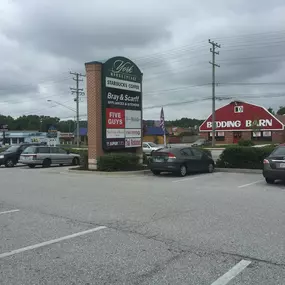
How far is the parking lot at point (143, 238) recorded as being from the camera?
4453mm

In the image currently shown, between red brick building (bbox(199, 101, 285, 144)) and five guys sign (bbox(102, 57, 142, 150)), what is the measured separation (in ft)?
152

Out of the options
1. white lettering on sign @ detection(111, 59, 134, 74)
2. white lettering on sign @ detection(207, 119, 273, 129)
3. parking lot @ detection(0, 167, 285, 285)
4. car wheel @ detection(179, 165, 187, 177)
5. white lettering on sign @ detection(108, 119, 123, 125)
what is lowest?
parking lot @ detection(0, 167, 285, 285)

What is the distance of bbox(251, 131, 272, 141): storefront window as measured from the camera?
65194 millimetres

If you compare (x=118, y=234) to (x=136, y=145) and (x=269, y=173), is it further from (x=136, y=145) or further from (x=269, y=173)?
(x=136, y=145)

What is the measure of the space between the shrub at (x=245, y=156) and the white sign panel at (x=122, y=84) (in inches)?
245

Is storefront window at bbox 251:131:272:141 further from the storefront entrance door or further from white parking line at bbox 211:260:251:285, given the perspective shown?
white parking line at bbox 211:260:251:285

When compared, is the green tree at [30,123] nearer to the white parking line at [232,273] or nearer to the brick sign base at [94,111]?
the brick sign base at [94,111]

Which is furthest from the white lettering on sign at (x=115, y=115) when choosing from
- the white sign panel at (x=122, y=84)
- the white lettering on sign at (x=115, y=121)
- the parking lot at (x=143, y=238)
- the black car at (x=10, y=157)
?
the black car at (x=10, y=157)

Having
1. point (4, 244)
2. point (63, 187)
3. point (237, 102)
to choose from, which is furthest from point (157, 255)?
point (237, 102)

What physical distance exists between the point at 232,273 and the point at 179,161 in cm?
1179

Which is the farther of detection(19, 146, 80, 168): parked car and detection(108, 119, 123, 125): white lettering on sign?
detection(19, 146, 80, 168): parked car

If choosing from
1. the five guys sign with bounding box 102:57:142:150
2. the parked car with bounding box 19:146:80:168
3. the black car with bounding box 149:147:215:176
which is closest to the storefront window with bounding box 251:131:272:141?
the parked car with bounding box 19:146:80:168

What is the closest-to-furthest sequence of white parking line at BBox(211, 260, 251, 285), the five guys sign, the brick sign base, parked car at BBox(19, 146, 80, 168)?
white parking line at BBox(211, 260, 251, 285) < the brick sign base < the five guys sign < parked car at BBox(19, 146, 80, 168)

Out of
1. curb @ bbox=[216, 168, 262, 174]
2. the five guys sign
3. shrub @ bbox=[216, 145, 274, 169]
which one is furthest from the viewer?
the five guys sign
